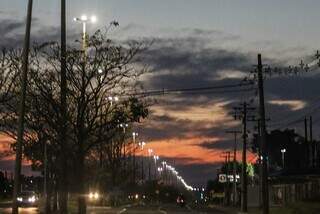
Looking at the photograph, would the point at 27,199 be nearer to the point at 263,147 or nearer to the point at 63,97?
the point at 263,147

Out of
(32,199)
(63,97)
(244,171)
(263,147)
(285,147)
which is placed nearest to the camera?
(63,97)

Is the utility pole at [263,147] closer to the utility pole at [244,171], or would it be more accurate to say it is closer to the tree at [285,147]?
the utility pole at [244,171]

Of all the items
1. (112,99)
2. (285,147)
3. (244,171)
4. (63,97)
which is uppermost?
(285,147)

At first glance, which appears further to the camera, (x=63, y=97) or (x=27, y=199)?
(x=27, y=199)

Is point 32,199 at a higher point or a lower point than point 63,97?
lower

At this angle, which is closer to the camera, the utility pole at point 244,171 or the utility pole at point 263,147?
the utility pole at point 263,147

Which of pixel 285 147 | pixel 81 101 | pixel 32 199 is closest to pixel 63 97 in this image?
pixel 81 101

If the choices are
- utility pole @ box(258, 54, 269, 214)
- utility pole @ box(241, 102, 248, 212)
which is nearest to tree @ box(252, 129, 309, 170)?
utility pole @ box(241, 102, 248, 212)

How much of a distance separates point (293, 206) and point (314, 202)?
1722mm

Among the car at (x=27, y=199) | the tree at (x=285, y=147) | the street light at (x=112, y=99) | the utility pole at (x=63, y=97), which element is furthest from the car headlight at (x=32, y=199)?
the tree at (x=285, y=147)

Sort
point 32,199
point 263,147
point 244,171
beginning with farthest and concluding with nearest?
point 32,199, point 244,171, point 263,147

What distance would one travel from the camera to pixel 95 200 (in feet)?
297

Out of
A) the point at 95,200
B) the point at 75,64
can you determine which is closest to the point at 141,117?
the point at 75,64

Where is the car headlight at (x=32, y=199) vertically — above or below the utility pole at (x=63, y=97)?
below
